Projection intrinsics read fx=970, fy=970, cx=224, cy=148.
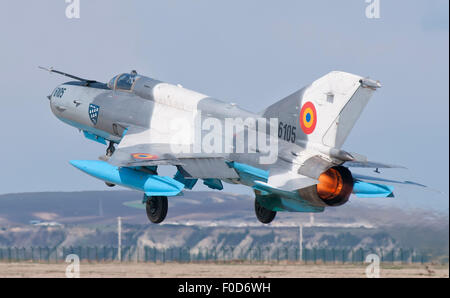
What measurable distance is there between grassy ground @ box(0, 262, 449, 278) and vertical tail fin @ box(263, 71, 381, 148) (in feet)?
35.8

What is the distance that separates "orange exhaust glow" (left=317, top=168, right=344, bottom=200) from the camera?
86.0 feet

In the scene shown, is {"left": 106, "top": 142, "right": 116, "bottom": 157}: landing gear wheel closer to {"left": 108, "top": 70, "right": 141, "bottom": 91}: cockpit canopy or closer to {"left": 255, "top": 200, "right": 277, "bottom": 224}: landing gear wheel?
{"left": 108, "top": 70, "right": 141, "bottom": 91}: cockpit canopy

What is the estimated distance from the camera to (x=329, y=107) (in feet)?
86.6

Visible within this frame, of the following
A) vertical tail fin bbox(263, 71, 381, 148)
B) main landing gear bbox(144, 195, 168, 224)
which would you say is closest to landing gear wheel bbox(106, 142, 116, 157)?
main landing gear bbox(144, 195, 168, 224)

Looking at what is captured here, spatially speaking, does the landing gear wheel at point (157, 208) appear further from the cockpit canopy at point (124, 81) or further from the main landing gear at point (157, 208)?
the cockpit canopy at point (124, 81)

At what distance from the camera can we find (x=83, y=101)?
33.2m

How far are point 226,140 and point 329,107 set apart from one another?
3632mm

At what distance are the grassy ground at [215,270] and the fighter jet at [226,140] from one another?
5.99 metres

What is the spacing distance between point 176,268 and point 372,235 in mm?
12668

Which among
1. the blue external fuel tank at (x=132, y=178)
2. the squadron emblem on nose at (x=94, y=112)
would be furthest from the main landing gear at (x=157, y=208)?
the squadron emblem on nose at (x=94, y=112)

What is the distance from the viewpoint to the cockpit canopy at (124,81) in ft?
107

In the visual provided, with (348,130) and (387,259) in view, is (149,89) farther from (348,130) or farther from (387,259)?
(387,259)

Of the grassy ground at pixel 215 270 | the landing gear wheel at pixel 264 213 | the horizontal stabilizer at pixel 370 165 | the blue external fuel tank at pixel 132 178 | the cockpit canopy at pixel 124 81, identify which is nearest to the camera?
the horizontal stabilizer at pixel 370 165
